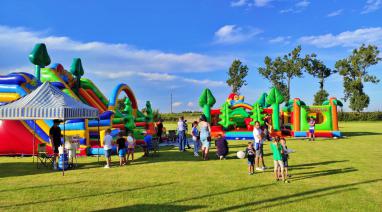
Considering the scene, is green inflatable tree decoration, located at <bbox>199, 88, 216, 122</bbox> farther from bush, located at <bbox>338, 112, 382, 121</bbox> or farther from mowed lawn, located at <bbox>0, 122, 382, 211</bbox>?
bush, located at <bbox>338, 112, 382, 121</bbox>

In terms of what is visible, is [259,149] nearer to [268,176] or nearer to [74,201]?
[268,176]

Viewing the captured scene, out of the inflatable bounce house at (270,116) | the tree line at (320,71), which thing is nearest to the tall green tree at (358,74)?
the tree line at (320,71)

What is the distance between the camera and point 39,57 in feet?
52.6

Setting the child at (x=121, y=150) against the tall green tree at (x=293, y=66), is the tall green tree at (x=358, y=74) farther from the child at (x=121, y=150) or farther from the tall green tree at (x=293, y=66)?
the child at (x=121, y=150)

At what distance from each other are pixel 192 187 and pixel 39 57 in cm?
1188

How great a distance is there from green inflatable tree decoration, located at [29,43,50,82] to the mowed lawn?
19.9 ft

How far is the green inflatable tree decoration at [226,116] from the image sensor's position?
74.4 feet

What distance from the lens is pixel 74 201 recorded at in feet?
21.5

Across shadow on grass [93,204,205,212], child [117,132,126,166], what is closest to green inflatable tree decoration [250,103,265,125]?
child [117,132,126,166]

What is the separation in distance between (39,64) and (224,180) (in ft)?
39.0

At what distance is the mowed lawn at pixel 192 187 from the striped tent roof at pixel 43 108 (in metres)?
1.70

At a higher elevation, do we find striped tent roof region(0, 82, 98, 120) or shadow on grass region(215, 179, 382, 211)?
striped tent roof region(0, 82, 98, 120)

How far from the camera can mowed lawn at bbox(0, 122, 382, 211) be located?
626cm

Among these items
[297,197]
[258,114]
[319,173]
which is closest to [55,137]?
[297,197]
